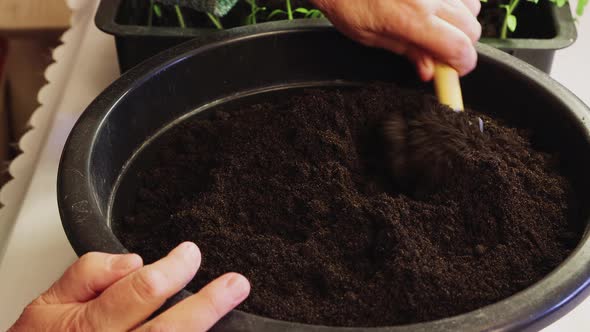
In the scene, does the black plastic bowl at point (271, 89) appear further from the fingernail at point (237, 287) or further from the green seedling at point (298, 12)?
the green seedling at point (298, 12)

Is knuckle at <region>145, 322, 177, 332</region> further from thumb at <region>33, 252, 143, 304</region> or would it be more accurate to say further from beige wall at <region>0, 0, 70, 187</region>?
beige wall at <region>0, 0, 70, 187</region>

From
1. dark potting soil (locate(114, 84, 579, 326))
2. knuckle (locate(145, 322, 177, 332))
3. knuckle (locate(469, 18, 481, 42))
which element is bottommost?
dark potting soil (locate(114, 84, 579, 326))

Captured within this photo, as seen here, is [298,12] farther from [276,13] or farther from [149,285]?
[149,285]

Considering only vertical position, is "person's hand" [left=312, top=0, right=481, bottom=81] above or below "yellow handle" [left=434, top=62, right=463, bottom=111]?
above

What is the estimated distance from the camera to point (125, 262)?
48 cm

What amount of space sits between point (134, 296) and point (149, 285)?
1 cm

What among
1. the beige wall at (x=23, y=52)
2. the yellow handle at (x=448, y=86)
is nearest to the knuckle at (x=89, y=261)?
the yellow handle at (x=448, y=86)

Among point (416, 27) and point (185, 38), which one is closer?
point (416, 27)

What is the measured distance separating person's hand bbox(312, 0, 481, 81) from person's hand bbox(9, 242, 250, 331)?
34 cm

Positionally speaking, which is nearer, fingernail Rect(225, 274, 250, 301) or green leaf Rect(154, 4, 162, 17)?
fingernail Rect(225, 274, 250, 301)

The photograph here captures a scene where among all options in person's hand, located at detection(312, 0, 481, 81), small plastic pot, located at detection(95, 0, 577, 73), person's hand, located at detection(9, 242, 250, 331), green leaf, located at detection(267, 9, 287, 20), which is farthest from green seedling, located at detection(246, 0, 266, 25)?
person's hand, located at detection(9, 242, 250, 331)

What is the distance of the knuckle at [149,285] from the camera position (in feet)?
1.49

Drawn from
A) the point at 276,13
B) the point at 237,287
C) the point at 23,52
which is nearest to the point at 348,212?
the point at 237,287

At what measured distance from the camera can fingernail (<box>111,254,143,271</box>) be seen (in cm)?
48
